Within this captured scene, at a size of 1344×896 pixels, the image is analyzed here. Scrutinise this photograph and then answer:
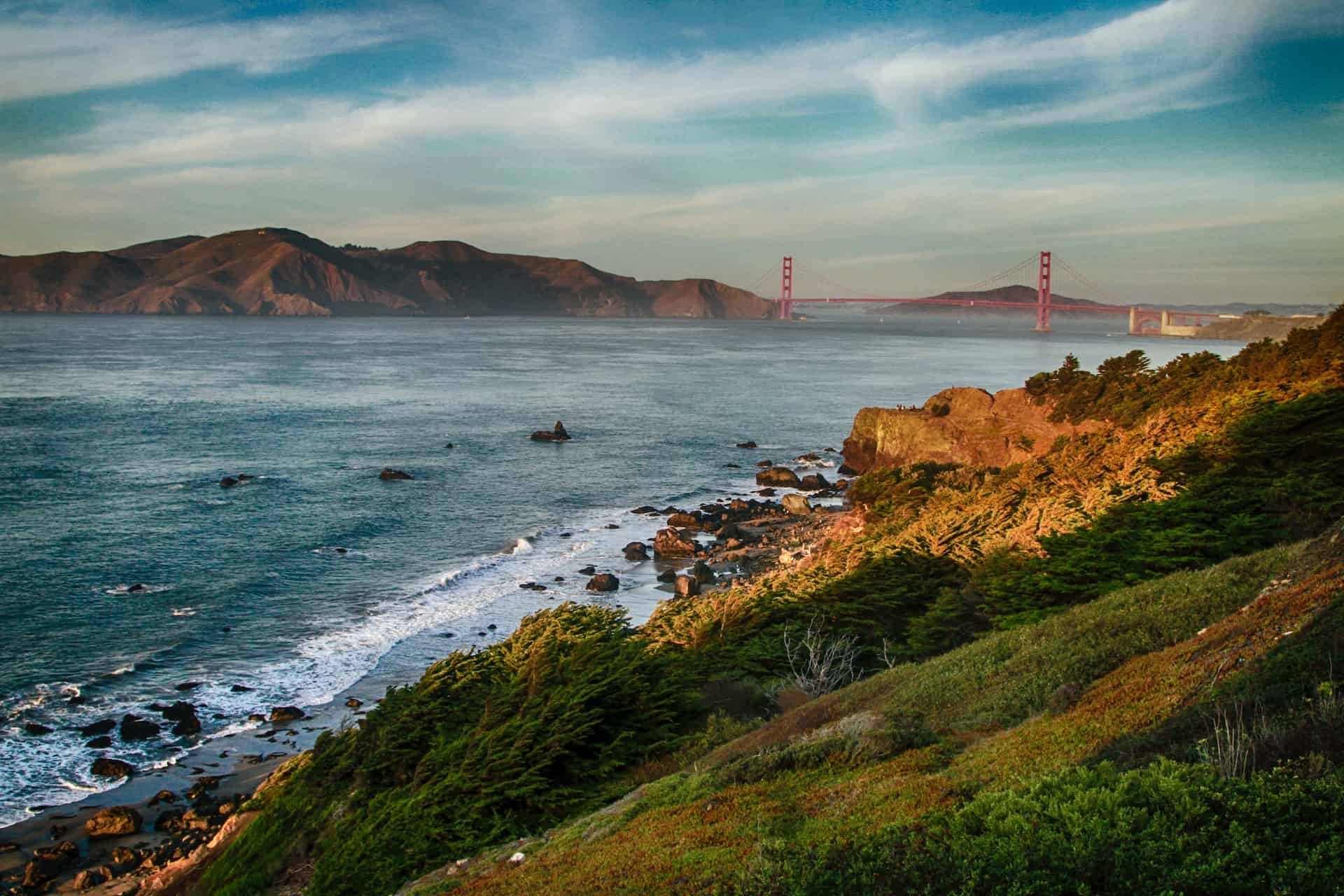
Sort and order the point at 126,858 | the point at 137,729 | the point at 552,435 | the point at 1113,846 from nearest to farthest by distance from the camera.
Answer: the point at 1113,846 < the point at 126,858 < the point at 137,729 < the point at 552,435

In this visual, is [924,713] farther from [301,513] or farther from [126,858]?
[301,513]

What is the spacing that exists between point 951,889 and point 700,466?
4230 centimetres

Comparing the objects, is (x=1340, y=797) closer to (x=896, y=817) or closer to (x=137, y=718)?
(x=896, y=817)

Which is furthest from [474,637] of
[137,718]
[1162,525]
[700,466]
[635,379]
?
[635,379]

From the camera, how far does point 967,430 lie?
38562mm

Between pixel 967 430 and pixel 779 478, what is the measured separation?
867 centimetres

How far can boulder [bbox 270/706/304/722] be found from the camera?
19734 millimetres

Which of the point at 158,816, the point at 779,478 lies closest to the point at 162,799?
the point at 158,816

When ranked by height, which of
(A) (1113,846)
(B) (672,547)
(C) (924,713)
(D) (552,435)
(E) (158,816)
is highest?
(A) (1113,846)

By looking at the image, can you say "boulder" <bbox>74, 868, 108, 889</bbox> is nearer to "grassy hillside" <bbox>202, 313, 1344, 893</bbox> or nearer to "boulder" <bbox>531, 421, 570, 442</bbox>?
"grassy hillside" <bbox>202, 313, 1344, 893</bbox>

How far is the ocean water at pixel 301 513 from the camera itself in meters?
21.4

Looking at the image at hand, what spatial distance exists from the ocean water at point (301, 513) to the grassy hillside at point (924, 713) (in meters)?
8.36

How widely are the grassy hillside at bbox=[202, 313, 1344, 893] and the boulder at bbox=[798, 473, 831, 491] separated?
17.8 metres

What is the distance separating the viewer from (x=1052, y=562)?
15664mm
